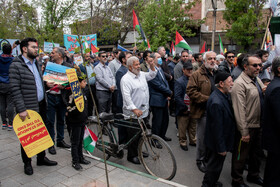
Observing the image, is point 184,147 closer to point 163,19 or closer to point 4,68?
point 4,68

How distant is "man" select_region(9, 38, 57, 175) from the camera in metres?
3.41

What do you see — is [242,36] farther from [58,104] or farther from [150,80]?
[58,104]

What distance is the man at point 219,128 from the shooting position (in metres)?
3.13

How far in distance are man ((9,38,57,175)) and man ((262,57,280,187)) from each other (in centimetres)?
333

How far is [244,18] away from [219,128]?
49.7 feet

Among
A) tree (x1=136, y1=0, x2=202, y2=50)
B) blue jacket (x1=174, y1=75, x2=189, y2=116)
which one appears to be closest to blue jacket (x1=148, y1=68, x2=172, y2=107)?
blue jacket (x1=174, y1=75, x2=189, y2=116)

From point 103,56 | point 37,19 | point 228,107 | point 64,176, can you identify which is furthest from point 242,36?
point 37,19

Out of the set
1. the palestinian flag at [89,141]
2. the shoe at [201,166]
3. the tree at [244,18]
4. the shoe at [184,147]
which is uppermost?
the tree at [244,18]

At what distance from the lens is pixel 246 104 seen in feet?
→ 11.3

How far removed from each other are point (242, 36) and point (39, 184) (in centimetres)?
1680

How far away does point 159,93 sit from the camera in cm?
505

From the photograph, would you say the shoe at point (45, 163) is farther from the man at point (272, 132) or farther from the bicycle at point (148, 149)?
the man at point (272, 132)

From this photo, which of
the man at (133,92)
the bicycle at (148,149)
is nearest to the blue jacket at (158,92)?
the man at (133,92)

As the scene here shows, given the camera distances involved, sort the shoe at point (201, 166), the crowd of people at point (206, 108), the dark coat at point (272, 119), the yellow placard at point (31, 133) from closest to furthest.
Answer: the dark coat at point (272, 119)
the crowd of people at point (206, 108)
the yellow placard at point (31, 133)
the shoe at point (201, 166)
